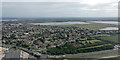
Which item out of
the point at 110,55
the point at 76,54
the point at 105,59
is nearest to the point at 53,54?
the point at 76,54

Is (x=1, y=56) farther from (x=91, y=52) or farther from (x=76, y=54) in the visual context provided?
(x=91, y=52)

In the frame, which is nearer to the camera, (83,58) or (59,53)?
(83,58)

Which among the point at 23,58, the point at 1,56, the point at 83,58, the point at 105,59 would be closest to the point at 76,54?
the point at 83,58

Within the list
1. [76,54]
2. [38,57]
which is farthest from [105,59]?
[38,57]

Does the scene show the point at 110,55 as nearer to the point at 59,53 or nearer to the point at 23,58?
the point at 59,53

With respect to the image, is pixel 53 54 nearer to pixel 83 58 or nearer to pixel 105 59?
pixel 83 58

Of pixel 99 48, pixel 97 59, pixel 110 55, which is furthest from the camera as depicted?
pixel 99 48

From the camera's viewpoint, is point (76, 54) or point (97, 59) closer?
point (97, 59)

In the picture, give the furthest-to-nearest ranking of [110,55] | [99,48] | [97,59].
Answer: [99,48] < [110,55] < [97,59]
